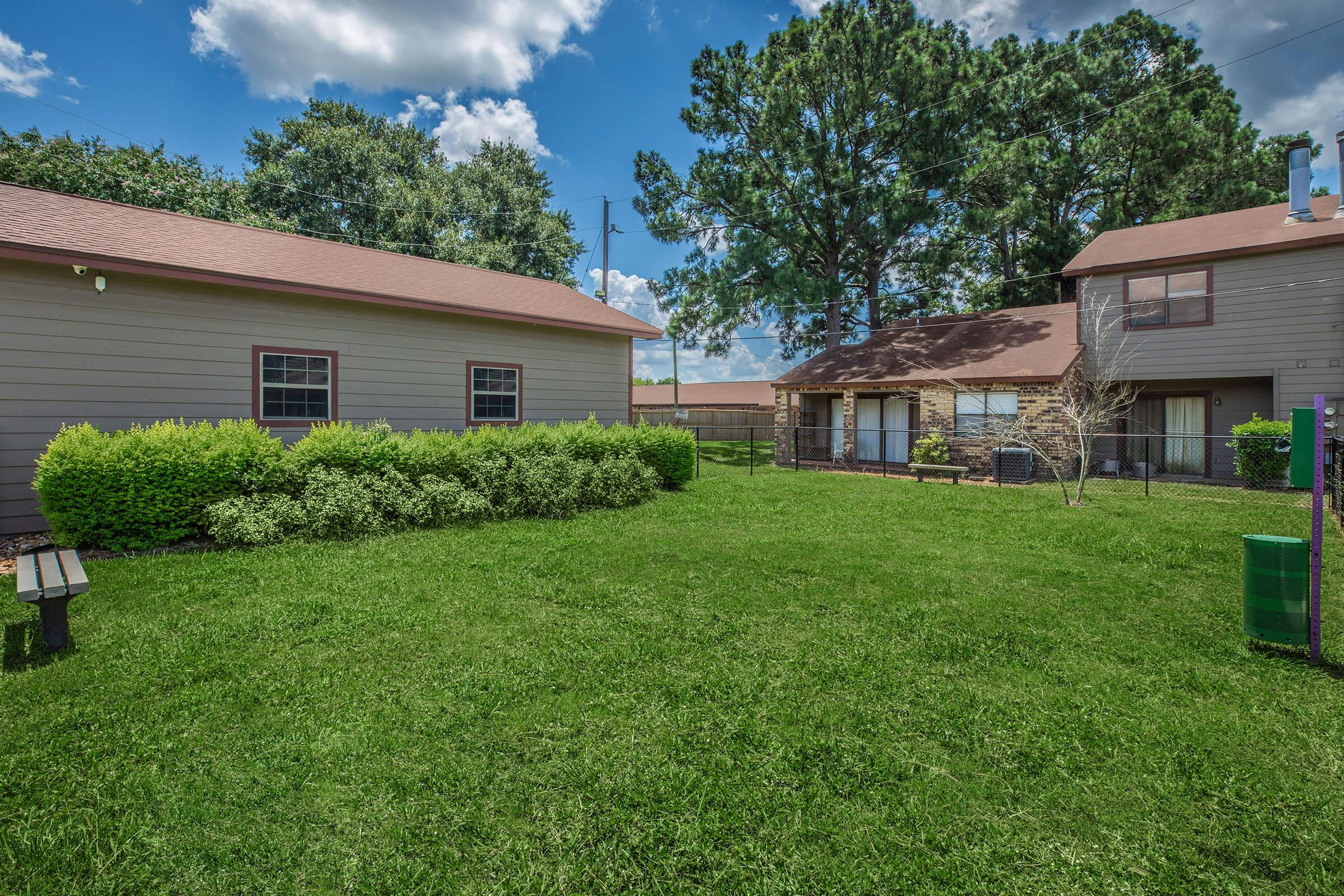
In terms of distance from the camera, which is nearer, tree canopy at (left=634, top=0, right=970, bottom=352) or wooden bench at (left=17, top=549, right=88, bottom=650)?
wooden bench at (left=17, top=549, right=88, bottom=650)

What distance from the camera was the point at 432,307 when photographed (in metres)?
10.1

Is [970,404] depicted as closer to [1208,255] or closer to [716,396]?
[1208,255]

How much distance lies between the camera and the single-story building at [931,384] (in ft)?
48.6

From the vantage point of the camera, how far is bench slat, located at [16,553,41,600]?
3.60m

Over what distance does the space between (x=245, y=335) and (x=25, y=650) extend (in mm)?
6041

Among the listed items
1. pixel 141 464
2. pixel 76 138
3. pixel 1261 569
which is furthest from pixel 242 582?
pixel 76 138

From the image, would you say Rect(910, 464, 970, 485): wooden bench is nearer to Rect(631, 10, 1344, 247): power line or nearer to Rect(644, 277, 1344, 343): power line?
Rect(644, 277, 1344, 343): power line

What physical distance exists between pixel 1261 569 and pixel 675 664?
397 centimetres

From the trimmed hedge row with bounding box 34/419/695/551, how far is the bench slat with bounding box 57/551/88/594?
162cm

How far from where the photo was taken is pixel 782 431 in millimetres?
19422

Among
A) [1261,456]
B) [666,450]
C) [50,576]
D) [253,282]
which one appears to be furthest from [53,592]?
[1261,456]

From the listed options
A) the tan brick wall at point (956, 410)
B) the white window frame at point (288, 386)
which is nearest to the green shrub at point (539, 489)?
the white window frame at point (288, 386)

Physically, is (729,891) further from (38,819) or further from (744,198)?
(744,198)

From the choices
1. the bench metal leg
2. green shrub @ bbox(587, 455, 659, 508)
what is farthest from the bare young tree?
the bench metal leg
